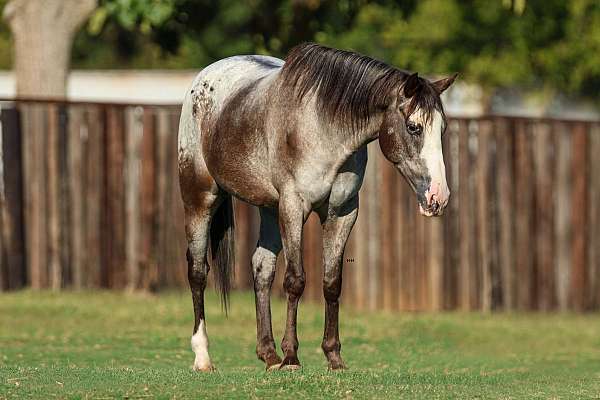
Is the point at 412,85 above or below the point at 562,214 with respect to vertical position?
above

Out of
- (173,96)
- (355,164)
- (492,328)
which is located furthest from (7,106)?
(173,96)

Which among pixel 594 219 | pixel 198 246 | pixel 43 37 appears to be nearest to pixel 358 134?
pixel 198 246

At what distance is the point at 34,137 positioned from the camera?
674 inches

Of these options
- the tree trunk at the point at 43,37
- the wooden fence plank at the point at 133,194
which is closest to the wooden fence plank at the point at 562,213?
the wooden fence plank at the point at 133,194

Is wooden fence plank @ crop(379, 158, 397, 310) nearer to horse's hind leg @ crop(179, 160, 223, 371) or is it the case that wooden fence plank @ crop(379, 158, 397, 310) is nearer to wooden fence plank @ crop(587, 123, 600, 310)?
wooden fence plank @ crop(587, 123, 600, 310)

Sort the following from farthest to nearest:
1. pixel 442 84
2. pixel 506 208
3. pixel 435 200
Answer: pixel 506 208 → pixel 442 84 → pixel 435 200

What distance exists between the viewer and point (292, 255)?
9.89 m

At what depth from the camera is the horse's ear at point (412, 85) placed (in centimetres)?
938

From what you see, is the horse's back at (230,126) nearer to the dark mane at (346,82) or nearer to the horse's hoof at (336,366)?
the dark mane at (346,82)

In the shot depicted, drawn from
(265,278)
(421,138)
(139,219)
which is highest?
(421,138)

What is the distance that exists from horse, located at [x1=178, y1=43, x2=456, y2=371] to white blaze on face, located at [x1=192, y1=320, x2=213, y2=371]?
0.4 inches

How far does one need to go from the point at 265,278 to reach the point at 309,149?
1.36 m

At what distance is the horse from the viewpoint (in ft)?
31.2

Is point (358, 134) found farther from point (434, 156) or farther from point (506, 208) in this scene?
point (506, 208)
